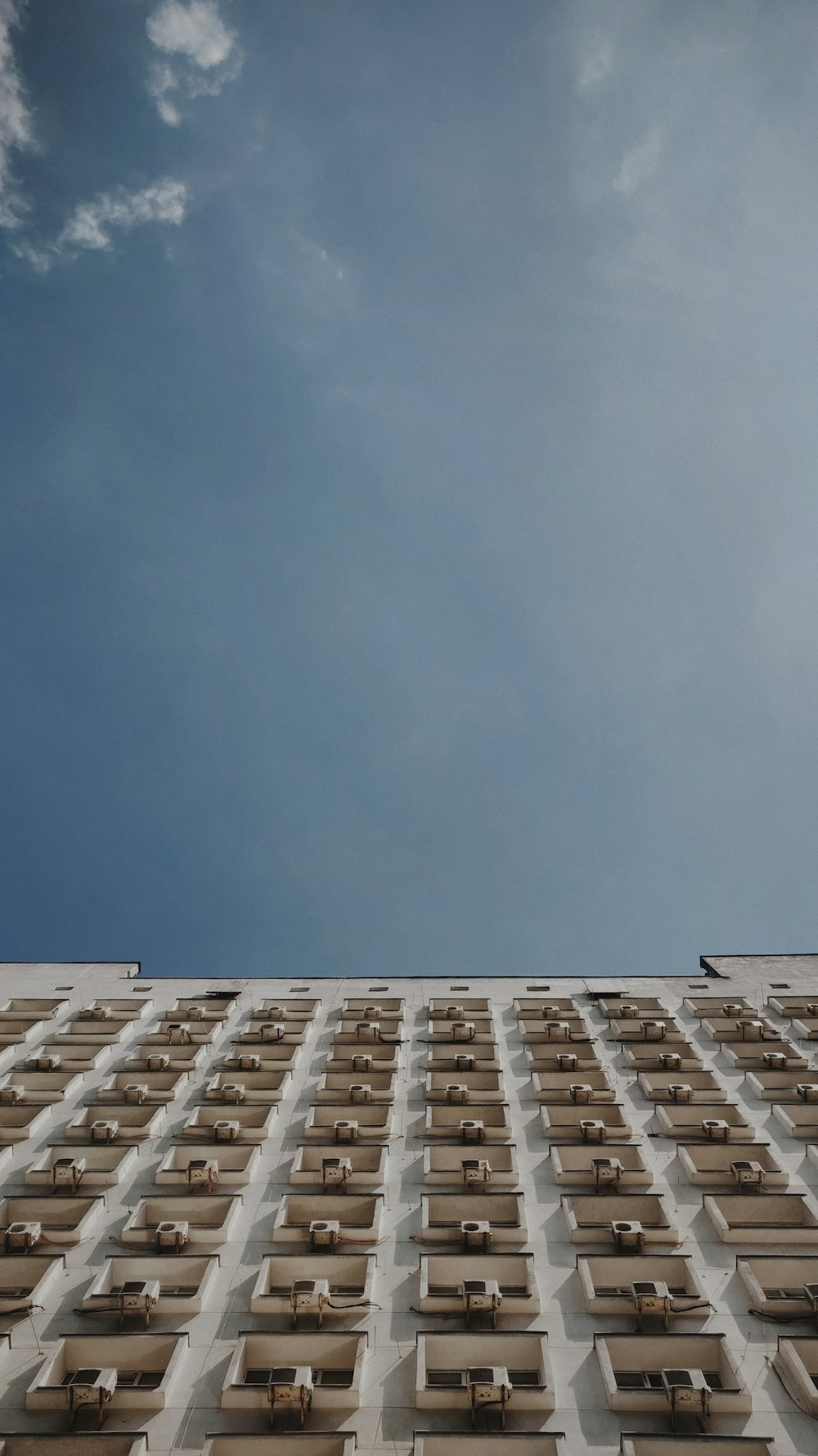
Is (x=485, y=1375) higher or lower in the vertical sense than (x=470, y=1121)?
lower

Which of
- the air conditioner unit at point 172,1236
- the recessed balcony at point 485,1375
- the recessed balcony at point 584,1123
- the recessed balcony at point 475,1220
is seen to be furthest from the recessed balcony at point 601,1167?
the air conditioner unit at point 172,1236

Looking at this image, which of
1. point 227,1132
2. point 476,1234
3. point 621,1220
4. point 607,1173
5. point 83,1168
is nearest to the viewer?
point 476,1234

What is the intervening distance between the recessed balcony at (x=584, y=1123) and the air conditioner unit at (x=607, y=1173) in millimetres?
1797

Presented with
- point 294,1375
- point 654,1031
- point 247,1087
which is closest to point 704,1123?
point 654,1031

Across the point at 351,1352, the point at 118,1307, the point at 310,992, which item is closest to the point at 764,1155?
the point at 351,1352

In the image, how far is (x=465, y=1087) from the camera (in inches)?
983

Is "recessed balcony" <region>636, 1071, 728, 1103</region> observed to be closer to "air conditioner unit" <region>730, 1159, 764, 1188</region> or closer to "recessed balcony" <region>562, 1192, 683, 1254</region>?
"air conditioner unit" <region>730, 1159, 764, 1188</region>

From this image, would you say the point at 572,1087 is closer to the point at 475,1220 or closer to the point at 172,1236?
the point at 475,1220

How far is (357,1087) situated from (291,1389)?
417 inches

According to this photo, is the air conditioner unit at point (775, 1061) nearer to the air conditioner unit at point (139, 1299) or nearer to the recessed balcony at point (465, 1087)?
the recessed balcony at point (465, 1087)

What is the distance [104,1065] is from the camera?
28.4m

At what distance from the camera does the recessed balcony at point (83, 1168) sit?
839 inches

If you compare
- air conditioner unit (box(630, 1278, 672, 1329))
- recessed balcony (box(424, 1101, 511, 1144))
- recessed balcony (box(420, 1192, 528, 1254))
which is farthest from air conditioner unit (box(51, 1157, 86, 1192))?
air conditioner unit (box(630, 1278, 672, 1329))

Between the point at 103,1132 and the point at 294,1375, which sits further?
the point at 103,1132
